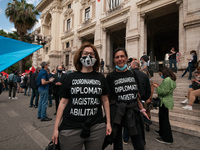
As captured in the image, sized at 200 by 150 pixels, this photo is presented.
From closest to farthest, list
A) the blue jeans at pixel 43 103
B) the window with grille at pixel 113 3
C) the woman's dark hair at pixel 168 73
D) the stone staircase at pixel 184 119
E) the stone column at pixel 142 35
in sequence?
the woman's dark hair at pixel 168 73 → the stone staircase at pixel 184 119 → the blue jeans at pixel 43 103 → the stone column at pixel 142 35 → the window with grille at pixel 113 3

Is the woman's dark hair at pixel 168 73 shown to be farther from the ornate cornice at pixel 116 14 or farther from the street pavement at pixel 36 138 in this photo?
the ornate cornice at pixel 116 14

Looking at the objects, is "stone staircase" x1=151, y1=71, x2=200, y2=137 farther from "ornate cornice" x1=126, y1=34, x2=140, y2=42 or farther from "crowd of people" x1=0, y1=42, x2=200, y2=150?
"ornate cornice" x1=126, y1=34, x2=140, y2=42

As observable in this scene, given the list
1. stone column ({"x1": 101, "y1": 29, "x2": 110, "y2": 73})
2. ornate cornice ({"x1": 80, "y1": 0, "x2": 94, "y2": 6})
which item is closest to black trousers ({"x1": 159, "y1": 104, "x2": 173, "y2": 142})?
stone column ({"x1": 101, "y1": 29, "x2": 110, "y2": 73})

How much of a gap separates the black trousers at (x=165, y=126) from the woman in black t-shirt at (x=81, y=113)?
6.64ft

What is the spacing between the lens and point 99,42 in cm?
1581

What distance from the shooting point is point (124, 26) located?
588 inches

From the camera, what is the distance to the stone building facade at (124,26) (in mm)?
9110

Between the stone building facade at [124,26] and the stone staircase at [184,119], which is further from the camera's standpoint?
the stone building facade at [124,26]

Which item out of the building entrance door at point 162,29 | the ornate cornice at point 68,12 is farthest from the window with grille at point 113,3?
the ornate cornice at point 68,12

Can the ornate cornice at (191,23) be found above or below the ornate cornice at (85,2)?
below

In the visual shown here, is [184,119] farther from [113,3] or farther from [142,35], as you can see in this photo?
[113,3]

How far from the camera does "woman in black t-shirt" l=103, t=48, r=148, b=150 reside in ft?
5.80

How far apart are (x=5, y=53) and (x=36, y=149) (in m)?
2.17

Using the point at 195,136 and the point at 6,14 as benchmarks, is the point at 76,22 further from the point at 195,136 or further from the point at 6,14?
the point at 195,136
